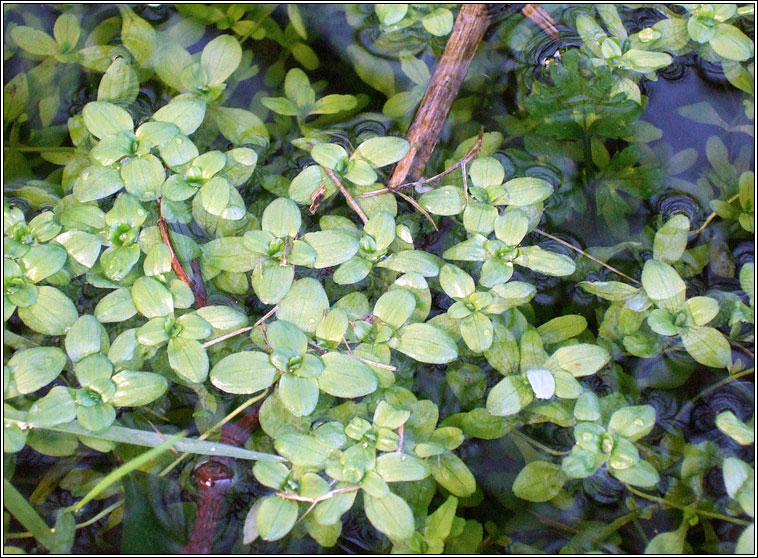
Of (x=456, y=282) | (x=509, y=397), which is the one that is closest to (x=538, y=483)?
(x=509, y=397)

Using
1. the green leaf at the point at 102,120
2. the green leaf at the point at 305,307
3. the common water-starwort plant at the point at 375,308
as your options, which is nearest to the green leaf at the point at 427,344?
the common water-starwort plant at the point at 375,308

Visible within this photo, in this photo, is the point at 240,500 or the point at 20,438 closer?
the point at 20,438

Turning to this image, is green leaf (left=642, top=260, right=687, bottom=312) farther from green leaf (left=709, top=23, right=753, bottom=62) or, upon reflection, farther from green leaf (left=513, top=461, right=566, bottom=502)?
green leaf (left=709, top=23, right=753, bottom=62)

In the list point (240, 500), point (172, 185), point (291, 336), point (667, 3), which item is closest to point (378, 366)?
point (291, 336)

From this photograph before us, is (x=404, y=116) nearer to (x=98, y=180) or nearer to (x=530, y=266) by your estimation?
(x=530, y=266)

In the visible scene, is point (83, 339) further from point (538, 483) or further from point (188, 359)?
point (538, 483)

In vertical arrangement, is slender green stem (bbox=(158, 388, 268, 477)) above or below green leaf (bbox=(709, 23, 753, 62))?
below

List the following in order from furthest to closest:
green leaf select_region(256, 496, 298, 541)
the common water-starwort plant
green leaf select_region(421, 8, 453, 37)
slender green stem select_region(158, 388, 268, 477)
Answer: green leaf select_region(421, 8, 453, 37), slender green stem select_region(158, 388, 268, 477), the common water-starwort plant, green leaf select_region(256, 496, 298, 541)

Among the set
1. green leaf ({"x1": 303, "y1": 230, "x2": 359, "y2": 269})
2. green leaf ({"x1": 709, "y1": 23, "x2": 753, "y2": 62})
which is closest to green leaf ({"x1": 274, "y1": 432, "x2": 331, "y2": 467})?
green leaf ({"x1": 303, "y1": 230, "x2": 359, "y2": 269})
